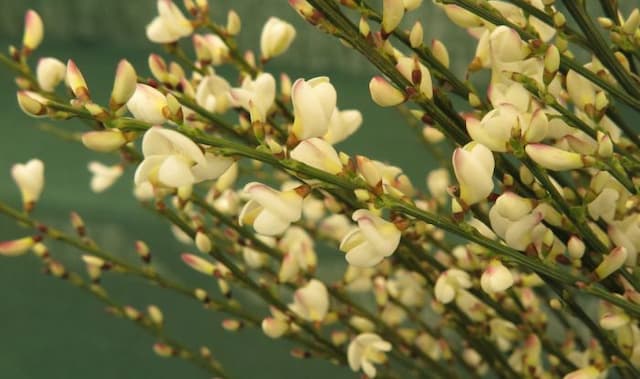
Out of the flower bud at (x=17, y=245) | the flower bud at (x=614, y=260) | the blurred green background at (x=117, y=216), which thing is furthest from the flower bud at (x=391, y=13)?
the blurred green background at (x=117, y=216)

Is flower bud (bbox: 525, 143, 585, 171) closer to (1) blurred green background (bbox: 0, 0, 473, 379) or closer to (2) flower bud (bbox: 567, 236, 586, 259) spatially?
(2) flower bud (bbox: 567, 236, 586, 259)

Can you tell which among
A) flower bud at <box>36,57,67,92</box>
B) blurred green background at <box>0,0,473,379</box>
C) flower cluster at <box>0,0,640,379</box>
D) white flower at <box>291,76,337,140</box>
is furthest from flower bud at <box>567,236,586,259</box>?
blurred green background at <box>0,0,473,379</box>

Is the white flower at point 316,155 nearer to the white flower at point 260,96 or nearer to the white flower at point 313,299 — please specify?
the white flower at point 260,96

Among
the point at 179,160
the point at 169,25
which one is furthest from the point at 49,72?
the point at 179,160

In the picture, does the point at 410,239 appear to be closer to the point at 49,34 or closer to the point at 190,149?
the point at 190,149

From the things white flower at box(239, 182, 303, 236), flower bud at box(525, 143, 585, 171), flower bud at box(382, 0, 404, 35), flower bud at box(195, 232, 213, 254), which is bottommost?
white flower at box(239, 182, 303, 236)

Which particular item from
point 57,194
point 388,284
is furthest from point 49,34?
point 388,284
